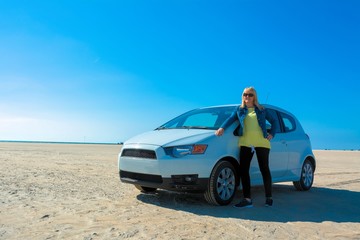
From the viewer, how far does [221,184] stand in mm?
6352

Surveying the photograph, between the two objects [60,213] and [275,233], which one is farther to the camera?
[60,213]

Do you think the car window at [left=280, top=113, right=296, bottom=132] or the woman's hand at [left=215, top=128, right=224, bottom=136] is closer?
the woman's hand at [left=215, top=128, right=224, bottom=136]

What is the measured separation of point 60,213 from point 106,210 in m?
0.68

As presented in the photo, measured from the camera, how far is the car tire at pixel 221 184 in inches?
243

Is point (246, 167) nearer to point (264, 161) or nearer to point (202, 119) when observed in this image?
point (264, 161)

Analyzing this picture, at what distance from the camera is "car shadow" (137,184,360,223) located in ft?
18.9

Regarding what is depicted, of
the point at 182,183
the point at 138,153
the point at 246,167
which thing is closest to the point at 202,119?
the point at 246,167

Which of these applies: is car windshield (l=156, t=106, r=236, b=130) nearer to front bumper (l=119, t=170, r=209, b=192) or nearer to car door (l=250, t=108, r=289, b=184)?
car door (l=250, t=108, r=289, b=184)

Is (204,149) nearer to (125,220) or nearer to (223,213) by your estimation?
(223,213)

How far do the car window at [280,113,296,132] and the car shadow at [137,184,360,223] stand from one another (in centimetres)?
144

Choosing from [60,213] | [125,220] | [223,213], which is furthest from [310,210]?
[60,213]

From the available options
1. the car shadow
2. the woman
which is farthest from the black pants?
the car shadow

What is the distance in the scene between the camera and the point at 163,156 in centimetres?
598

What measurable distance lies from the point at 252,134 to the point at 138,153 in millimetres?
1956
